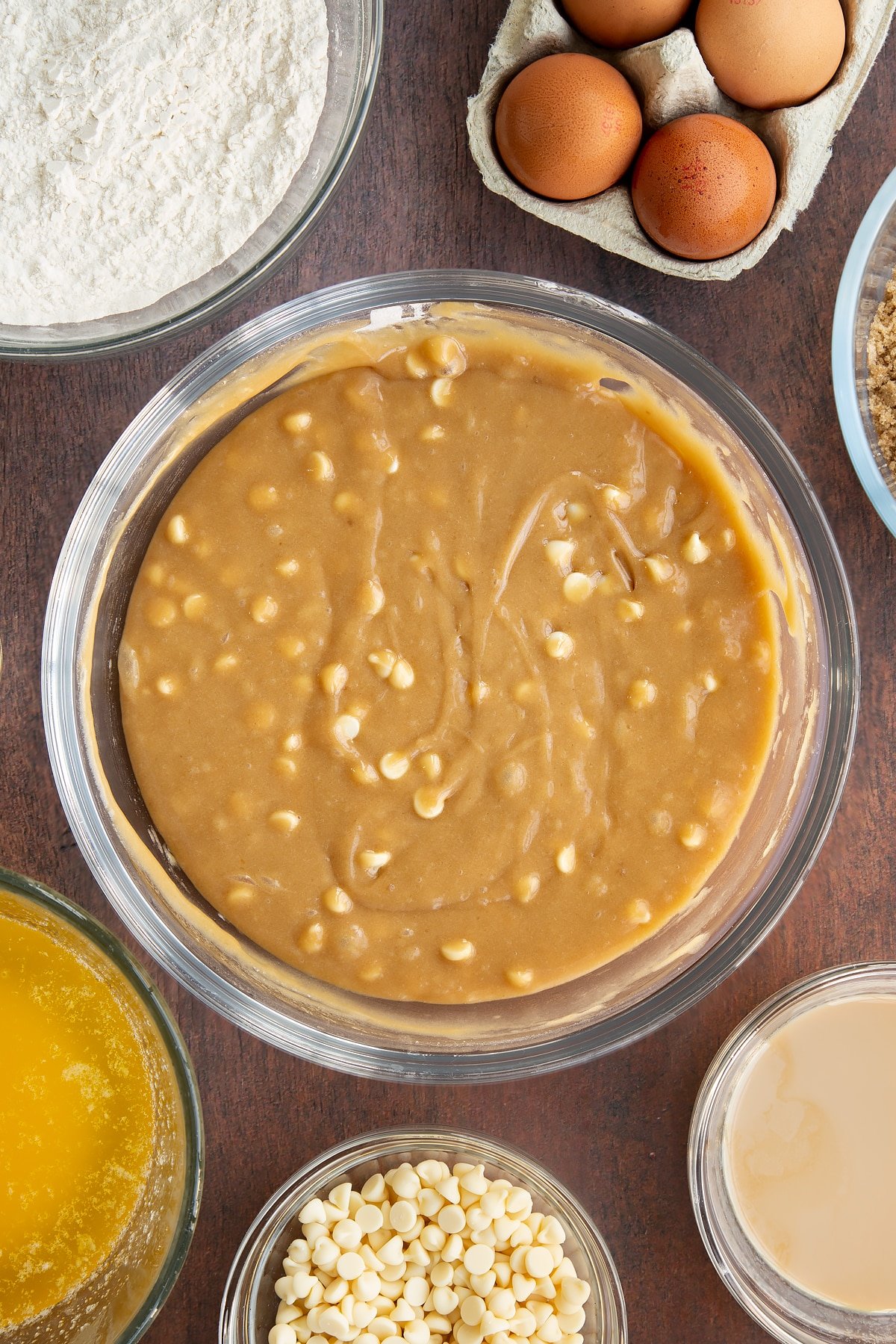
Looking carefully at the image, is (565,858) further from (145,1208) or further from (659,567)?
(145,1208)

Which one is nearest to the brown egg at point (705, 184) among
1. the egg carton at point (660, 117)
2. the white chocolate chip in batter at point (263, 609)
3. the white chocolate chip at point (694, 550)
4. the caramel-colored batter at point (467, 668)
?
the egg carton at point (660, 117)

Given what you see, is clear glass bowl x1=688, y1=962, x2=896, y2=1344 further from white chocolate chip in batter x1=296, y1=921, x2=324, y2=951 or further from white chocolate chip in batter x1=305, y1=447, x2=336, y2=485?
white chocolate chip in batter x1=305, y1=447, x2=336, y2=485

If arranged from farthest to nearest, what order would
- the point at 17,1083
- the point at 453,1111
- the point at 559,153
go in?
the point at 453,1111, the point at 17,1083, the point at 559,153

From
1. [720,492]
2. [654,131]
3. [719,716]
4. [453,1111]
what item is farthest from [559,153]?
[453,1111]

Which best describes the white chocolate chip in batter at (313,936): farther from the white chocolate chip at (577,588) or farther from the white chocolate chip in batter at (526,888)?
the white chocolate chip at (577,588)

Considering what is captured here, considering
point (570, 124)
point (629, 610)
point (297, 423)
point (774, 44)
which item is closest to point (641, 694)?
point (629, 610)

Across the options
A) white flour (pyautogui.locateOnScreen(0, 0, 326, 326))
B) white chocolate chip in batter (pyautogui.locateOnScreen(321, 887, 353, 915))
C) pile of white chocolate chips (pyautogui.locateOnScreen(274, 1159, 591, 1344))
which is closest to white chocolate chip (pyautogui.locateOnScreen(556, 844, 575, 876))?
white chocolate chip in batter (pyautogui.locateOnScreen(321, 887, 353, 915))

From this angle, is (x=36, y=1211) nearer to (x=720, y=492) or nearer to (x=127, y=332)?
(x=127, y=332)
